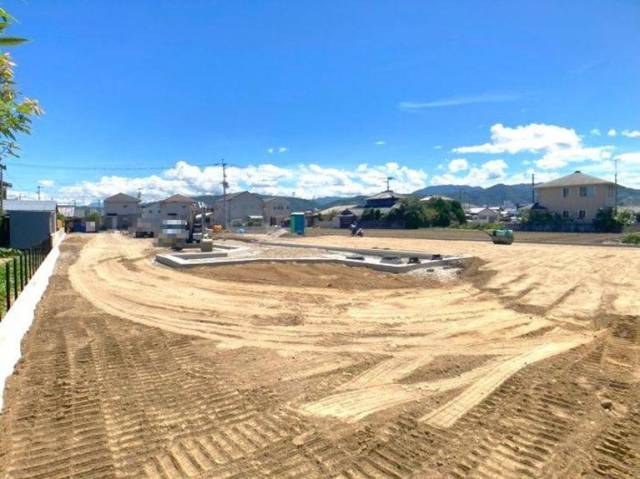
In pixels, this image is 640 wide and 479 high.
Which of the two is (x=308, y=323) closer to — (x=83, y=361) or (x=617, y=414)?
(x=83, y=361)

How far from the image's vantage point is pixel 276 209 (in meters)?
93.4

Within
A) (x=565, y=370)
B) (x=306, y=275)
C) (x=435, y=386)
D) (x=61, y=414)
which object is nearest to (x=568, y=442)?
(x=435, y=386)

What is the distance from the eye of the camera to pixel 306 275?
14.7 m

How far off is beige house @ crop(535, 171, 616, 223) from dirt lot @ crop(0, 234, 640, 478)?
44.1 metres

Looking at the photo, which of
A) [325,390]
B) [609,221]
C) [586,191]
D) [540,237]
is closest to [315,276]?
[325,390]

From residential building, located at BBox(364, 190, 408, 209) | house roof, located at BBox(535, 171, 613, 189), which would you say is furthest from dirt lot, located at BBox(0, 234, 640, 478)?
residential building, located at BBox(364, 190, 408, 209)

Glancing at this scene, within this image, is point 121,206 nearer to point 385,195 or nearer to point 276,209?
point 276,209

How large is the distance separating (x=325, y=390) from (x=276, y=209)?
89271 millimetres

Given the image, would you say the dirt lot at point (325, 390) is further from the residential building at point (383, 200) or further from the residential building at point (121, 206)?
the residential building at point (383, 200)

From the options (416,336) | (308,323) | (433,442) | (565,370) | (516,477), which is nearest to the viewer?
(516,477)

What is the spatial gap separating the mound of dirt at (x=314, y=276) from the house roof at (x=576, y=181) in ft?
138

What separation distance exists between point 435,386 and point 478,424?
97cm

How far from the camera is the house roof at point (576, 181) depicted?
47291mm

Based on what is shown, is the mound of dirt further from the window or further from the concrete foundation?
the window
